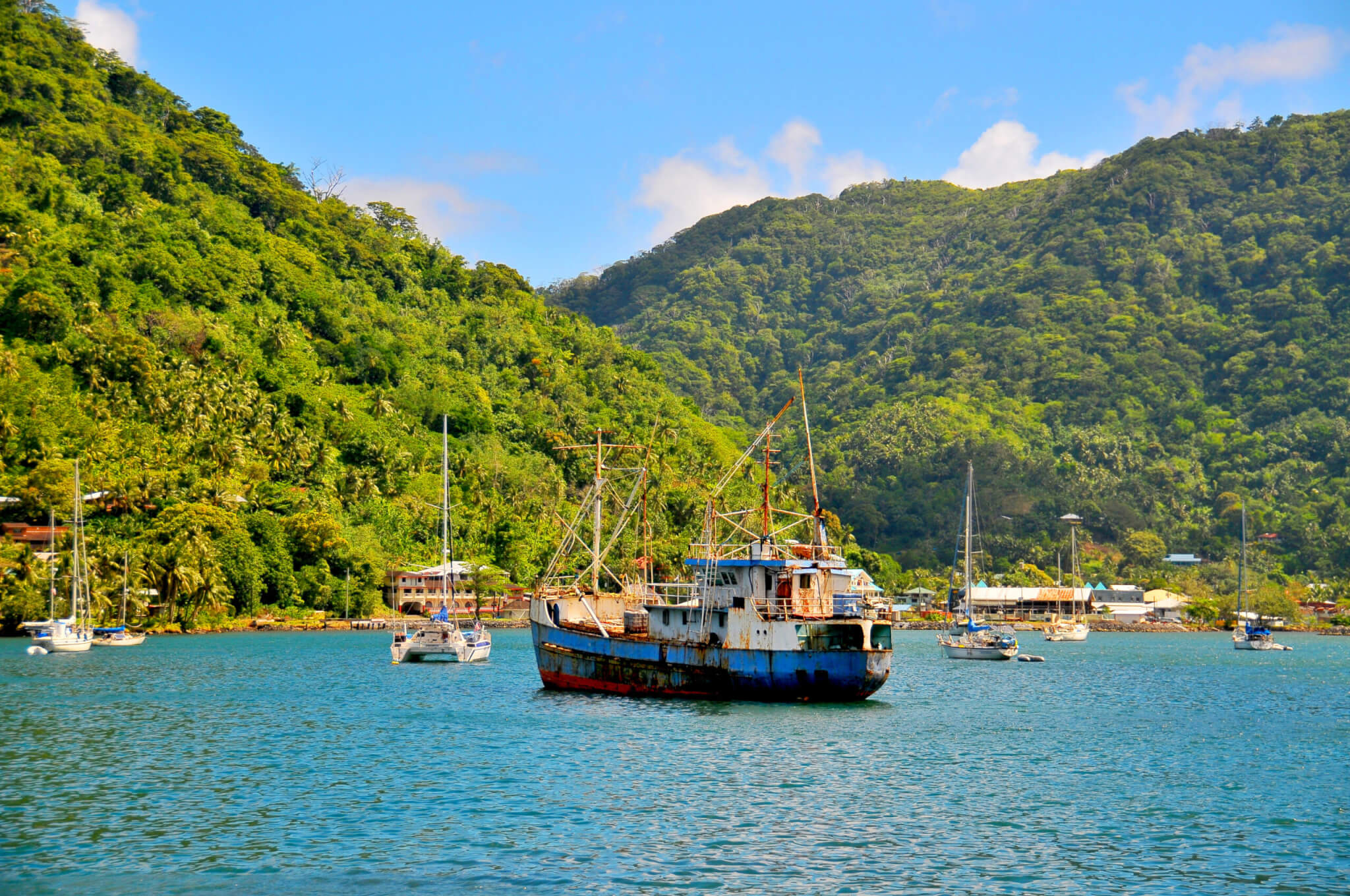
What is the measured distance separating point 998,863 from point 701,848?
648 centimetres

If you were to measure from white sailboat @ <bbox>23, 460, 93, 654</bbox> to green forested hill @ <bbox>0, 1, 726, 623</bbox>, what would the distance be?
174 inches

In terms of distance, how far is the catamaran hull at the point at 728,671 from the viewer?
52.2 meters

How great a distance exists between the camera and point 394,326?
603 ft

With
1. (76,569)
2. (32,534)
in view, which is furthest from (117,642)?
(32,534)

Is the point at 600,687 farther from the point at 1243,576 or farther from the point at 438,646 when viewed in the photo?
the point at 1243,576

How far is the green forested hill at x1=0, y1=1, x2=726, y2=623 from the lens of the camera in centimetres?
11788

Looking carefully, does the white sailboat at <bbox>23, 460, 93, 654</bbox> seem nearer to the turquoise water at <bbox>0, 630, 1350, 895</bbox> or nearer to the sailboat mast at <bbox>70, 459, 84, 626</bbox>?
the sailboat mast at <bbox>70, 459, 84, 626</bbox>

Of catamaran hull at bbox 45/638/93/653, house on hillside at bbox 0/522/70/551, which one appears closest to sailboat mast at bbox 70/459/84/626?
catamaran hull at bbox 45/638/93/653

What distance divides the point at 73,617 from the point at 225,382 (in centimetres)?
5345

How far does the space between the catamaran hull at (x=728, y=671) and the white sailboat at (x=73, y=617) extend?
161ft

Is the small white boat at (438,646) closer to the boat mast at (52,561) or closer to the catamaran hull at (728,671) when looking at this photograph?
the catamaran hull at (728,671)

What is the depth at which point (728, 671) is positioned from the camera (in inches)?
2079

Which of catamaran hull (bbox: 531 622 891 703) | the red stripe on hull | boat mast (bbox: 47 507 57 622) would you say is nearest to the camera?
catamaran hull (bbox: 531 622 891 703)

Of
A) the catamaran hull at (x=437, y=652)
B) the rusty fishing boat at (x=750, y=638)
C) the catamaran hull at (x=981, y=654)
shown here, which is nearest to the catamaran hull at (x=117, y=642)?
the catamaran hull at (x=437, y=652)
